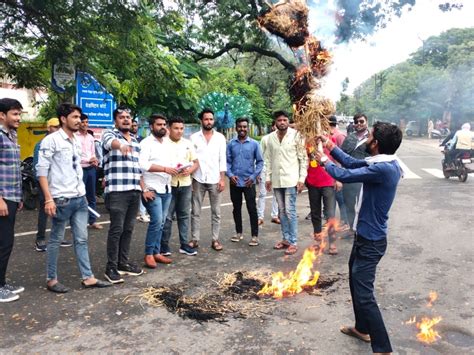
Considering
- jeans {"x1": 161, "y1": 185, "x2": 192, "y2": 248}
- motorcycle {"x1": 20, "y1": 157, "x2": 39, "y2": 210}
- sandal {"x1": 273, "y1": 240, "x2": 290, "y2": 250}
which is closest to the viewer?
jeans {"x1": 161, "y1": 185, "x2": 192, "y2": 248}

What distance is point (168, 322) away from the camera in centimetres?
397

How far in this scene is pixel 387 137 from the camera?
3.42m

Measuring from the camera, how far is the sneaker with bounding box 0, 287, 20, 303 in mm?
4383

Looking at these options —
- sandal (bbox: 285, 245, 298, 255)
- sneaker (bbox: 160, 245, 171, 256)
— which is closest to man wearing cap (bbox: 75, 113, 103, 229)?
sneaker (bbox: 160, 245, 171, 256)

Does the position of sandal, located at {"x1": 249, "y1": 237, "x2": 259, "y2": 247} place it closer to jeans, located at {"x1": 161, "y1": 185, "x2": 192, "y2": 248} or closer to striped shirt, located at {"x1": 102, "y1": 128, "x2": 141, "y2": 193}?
jeans, located at {"x1": 161, "y1": 185, "x2": 192, "y2": 248}

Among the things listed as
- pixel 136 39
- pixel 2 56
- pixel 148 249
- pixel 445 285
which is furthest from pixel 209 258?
pixel 2 56

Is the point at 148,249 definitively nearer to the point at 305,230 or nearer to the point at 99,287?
the point at 99,287

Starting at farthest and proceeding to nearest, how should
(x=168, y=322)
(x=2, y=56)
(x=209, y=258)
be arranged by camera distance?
(x=2, y=56) → (x=209, y=258) → (x=168, y=322)

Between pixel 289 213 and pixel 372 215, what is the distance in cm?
272

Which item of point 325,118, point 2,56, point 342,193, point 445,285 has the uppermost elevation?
point 2,56

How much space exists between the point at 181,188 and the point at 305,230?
8.89 feet

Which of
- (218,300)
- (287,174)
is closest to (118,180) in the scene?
(218,300)

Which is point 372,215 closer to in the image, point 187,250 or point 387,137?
point 387,137

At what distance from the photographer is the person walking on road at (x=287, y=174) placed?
620 cm
